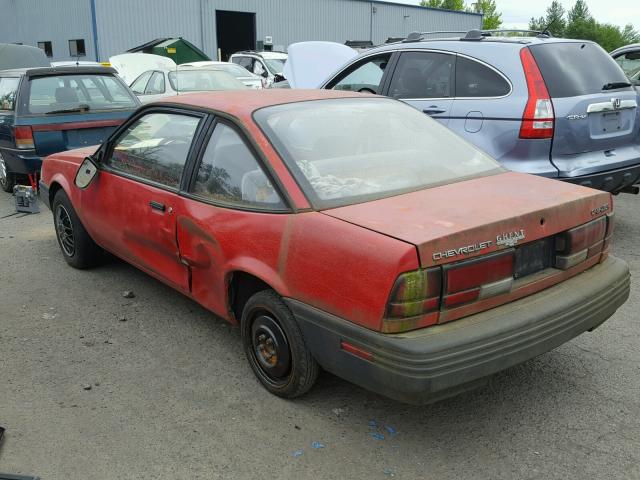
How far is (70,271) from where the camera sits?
17.0 ft

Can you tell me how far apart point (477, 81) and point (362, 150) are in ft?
8.19

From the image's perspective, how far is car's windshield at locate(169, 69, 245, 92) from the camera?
38.6 ft

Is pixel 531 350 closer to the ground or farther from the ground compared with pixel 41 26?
closer to the ground

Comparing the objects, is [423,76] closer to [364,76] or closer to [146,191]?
[364,76]

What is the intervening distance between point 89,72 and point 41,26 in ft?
79.4

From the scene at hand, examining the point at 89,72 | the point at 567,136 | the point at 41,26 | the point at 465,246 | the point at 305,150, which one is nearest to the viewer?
the point at 465,246

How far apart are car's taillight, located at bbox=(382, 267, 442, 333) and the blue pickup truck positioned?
5919 millimetres

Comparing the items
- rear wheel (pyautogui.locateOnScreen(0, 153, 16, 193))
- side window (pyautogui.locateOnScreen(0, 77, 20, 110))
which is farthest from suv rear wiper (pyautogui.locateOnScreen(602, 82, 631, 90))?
rear wheel (pyautogui.locateOnScreen(0, 153, 16, 193))

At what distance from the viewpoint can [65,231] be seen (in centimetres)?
520

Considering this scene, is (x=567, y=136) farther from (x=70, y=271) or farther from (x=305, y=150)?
(x=70, y=271)

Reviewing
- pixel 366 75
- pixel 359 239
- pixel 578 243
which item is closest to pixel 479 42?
pixel 366 75

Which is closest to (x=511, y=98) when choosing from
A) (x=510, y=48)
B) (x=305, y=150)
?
(x=510, y=48)

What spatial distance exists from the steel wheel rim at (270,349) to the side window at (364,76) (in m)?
3.85

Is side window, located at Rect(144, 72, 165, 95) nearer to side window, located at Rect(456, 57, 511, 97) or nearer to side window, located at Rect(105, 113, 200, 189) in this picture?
side window, located at Rect(456, 57, 511, 97)
